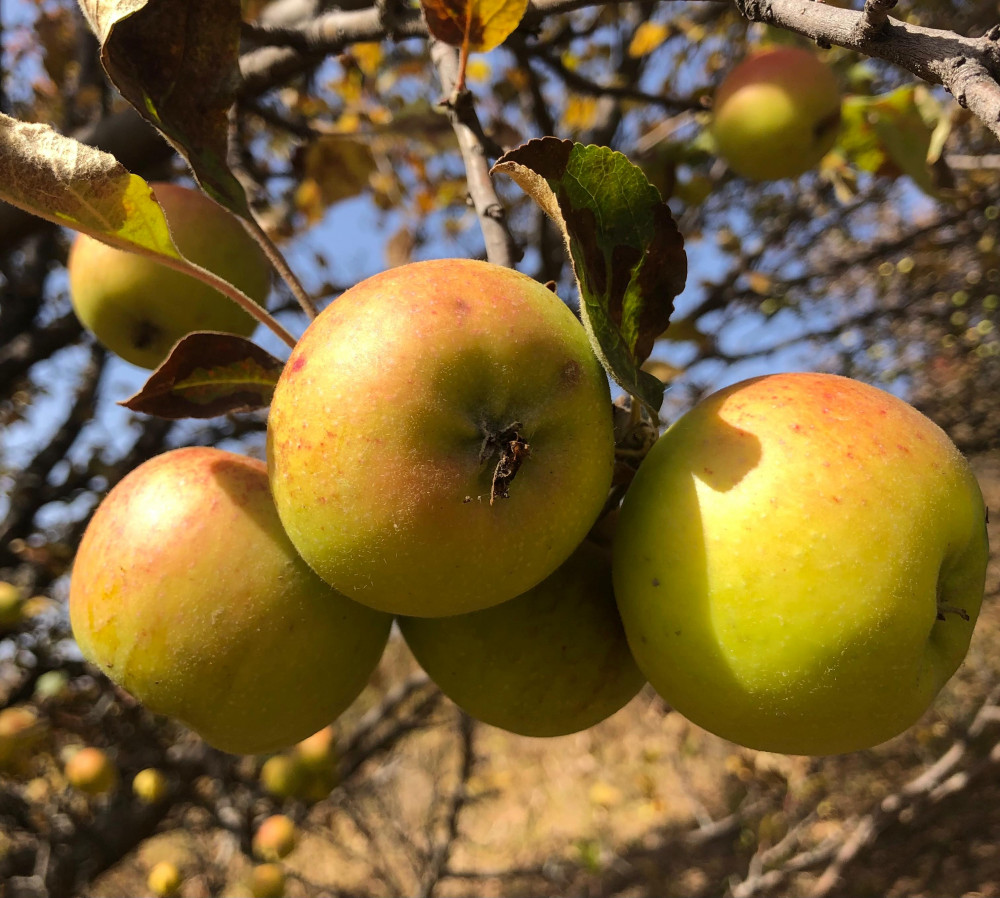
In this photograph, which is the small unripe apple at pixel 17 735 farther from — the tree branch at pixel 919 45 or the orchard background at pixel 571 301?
the tree branch at pixel 919 45

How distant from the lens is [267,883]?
105 inches

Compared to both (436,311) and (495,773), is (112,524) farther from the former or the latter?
(495,773)

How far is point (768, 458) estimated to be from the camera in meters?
0.86

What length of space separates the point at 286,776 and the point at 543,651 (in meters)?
2.09

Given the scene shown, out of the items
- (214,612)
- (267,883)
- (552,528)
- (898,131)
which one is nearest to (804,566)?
(552,528)

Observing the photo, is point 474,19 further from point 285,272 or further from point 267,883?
point 267,883

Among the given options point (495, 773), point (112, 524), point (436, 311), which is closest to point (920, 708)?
point (436, 311)

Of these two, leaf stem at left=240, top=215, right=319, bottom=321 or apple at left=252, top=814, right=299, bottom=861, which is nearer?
leaf stem at left=240, top=215, right=319, bottom=321

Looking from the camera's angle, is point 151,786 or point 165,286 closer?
point 165,286

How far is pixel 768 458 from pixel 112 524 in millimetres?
881

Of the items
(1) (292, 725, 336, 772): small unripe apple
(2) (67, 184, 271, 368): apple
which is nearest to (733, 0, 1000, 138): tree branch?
(2) (67, 184, 271, 368): apple

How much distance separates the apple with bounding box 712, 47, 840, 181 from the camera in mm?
2236

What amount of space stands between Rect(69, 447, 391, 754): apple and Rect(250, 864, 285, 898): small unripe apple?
1.97 metres

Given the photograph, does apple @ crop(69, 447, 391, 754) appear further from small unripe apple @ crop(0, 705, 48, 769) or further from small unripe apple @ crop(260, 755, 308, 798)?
small unripe apple @ crop(260, 755, 308, 798)
